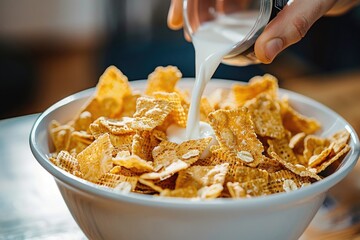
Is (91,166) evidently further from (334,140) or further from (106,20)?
(106,20)

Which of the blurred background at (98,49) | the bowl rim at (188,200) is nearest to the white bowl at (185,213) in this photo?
the bowl rim at (188,200)

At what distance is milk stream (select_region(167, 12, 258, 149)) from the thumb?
0.34 ft

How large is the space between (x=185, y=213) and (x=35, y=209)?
0.43 meters

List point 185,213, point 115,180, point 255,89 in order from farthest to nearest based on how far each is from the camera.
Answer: point 255,89 → point 115,180 → point 185,213

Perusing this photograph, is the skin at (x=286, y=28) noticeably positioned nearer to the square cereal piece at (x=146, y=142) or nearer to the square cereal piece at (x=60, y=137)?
the square cereal piece at (x=146, y=142)

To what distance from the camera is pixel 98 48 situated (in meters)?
3.15

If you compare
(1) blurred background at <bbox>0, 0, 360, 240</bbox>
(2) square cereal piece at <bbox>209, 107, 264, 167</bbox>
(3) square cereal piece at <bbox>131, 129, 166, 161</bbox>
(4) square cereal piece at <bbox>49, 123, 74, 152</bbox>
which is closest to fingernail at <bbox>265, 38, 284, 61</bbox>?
(2) square cereal piece at <bbox>209, 107, 264, 167</bbox>

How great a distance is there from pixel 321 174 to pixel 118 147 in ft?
1.13

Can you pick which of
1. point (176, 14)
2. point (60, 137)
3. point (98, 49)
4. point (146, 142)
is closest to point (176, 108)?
point (146, 142)

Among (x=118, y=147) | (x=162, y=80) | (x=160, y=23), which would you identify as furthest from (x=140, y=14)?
(x=118, y=147)

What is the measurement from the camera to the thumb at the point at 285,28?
99 centimetres

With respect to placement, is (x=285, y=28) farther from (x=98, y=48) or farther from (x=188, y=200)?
(x=98, y=48)

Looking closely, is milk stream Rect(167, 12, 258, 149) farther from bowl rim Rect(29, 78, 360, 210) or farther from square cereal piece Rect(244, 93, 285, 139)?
bowl rim Rect(29, 78, 360, 210)

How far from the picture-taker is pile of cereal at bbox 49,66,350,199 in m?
0.90
